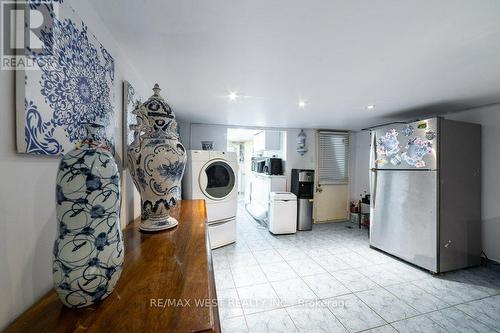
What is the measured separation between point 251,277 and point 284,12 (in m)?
2.31

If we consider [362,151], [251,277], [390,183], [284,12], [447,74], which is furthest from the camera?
[362,151]

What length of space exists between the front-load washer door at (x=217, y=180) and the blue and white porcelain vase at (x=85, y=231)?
225cm

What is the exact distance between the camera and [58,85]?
2.06ft

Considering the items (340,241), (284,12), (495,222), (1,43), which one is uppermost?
(284,12)

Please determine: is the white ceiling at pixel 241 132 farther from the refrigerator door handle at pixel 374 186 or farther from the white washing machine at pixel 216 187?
the refrigerator door handle at pixel 374 186

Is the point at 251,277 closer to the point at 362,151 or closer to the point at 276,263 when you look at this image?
the point at 276,263

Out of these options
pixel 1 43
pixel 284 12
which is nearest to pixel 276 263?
pixel 284 12

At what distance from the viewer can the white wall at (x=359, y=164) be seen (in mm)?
4141

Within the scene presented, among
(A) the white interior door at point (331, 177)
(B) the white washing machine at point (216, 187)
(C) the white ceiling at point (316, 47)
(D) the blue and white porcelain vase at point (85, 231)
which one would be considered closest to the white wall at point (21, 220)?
(D) the blue and white porcelain vase at point (85, 231)

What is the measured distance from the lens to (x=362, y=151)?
Answer: 14.0 ft

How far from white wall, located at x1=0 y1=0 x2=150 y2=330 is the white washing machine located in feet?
6.84

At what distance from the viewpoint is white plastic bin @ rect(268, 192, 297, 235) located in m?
3.43

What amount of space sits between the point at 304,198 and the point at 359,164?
170cm

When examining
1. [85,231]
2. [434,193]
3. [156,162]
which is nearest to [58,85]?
[156,162]
